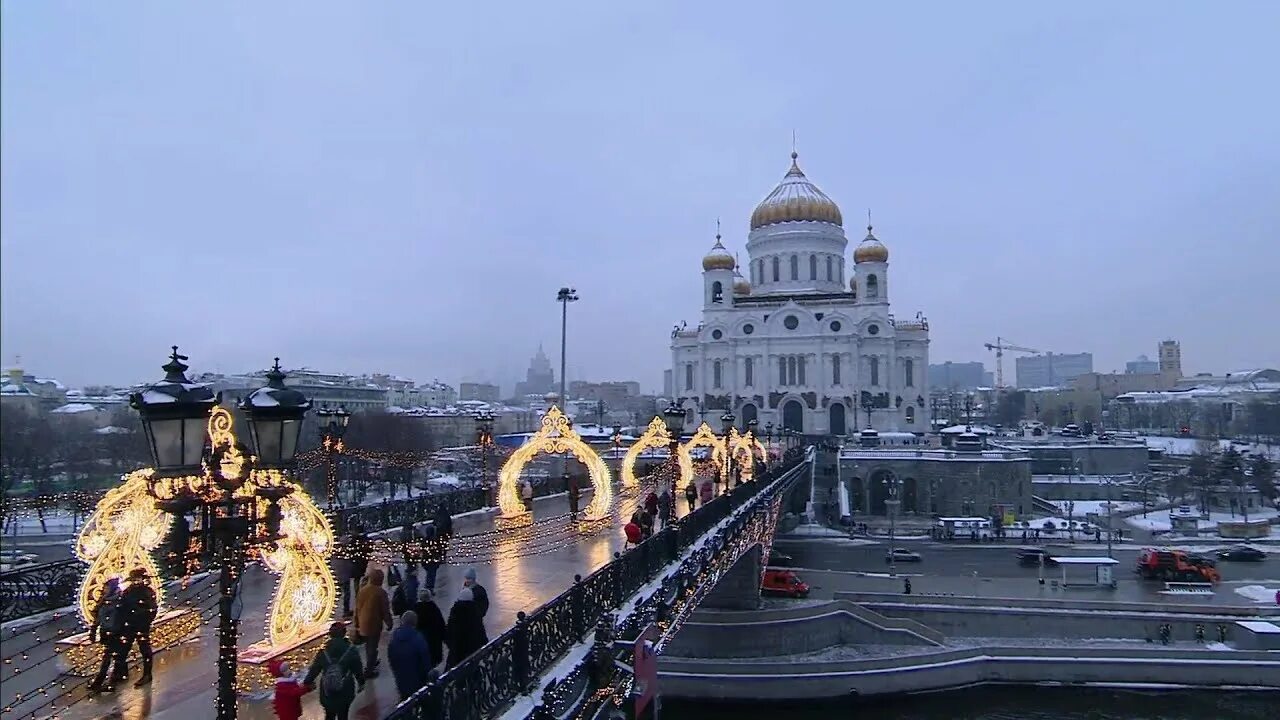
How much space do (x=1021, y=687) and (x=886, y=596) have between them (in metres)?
4.31

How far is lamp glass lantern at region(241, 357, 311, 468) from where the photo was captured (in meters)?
5.96

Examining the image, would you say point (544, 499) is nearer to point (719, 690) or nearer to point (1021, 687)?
point (719, 690)

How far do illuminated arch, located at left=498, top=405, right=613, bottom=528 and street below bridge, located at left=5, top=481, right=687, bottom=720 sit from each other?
0.45m

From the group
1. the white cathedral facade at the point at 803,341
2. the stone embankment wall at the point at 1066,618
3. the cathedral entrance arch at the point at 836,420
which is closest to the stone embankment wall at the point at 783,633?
the stone embankment wall at the point at 1066,618

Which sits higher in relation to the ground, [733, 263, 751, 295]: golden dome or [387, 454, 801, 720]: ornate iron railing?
[733, 263, 751, 295]: golden dome

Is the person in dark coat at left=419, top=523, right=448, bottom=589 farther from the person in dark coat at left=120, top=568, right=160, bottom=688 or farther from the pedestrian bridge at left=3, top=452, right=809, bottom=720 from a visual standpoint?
the person in dark coat at left=120, top=568, right=160, bottom=688

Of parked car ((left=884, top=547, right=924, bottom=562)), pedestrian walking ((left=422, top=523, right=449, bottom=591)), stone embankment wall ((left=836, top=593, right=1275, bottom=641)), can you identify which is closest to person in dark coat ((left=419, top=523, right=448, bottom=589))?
pedestrian walking ((left=422, top=523, right=449, bottom=591))

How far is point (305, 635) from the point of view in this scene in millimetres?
8578

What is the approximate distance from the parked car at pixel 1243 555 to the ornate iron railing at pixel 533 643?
3124 centimetres

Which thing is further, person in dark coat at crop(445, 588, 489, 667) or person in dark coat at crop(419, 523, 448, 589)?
person in dark coat at crop(419, 523, 448, 589)

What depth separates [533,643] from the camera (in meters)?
7.27

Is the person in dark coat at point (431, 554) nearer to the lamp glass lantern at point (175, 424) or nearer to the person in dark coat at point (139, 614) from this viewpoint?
the person in dark coat at point (139, 614)

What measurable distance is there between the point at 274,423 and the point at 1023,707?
69.8ft

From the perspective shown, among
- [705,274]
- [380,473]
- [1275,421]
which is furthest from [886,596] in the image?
[1275,421]
